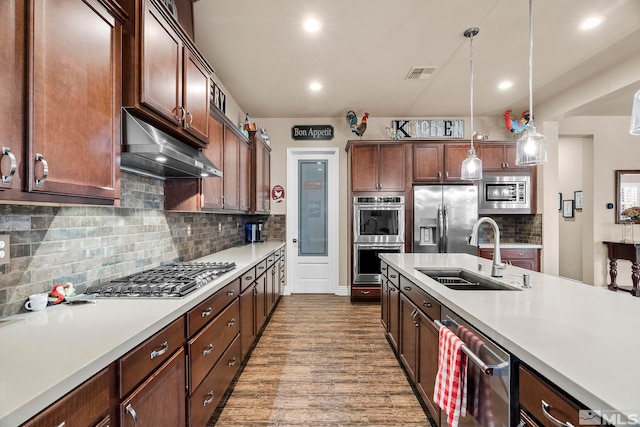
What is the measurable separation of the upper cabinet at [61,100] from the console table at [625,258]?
6.51 m

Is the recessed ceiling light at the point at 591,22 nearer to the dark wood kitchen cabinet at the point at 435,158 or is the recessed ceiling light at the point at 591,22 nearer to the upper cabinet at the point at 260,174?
the dark wood kitchen cabinet at the point at 435,158

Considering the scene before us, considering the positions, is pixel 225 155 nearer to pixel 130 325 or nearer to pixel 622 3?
pixel 130 325

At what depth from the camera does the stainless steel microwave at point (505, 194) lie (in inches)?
179

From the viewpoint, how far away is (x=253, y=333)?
9.36 feet

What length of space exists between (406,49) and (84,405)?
11.3ft

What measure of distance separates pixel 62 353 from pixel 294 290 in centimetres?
434

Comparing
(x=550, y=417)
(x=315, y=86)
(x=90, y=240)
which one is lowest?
(x=550, y=417)

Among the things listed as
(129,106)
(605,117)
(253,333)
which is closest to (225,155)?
(129,106)

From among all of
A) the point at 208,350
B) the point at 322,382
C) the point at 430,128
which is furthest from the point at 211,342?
the point at 430,128

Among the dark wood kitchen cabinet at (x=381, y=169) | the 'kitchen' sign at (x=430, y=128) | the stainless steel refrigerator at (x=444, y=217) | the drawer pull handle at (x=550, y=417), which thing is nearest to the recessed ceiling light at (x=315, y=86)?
the dark wood kitchen cabinet at (x=381, y=169)

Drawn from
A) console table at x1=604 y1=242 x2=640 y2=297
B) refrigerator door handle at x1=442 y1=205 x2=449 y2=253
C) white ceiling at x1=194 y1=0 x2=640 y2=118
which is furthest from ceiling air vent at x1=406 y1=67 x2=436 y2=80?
console table at x1=604 y1=242 x2=640 y2=297

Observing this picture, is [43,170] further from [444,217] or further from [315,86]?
[444,217]

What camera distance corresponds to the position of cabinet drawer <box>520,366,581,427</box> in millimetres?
809

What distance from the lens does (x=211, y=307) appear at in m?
1.79
